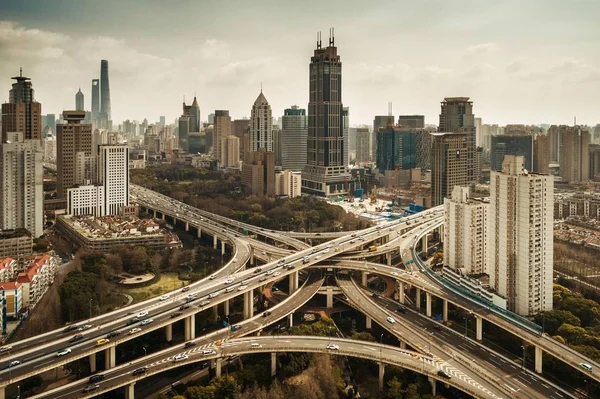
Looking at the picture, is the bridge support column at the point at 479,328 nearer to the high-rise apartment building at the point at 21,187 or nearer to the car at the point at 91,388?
the car at the point at 91,388

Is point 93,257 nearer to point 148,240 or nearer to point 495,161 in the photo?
point 148,240

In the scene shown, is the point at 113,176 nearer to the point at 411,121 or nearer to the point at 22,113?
the point at 22,113

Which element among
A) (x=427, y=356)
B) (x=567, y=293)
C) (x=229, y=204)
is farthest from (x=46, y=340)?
(x=229, y=204)

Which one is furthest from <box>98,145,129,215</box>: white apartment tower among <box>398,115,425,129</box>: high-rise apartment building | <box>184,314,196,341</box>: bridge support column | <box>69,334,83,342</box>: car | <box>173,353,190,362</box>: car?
<box>398,115,425,129</box>: high-rise apartment building

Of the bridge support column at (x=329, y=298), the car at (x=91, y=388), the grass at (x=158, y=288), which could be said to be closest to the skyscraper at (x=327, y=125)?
the grass at (x=158, y=288)

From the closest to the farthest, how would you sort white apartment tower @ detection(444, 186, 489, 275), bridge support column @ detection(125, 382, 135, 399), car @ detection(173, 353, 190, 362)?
bridge support column @ detection(125, 382, 135, 399) < car @ detection(173, 353, 190, 362) < white apartment tower @ detection(444, 186, 489, 275)

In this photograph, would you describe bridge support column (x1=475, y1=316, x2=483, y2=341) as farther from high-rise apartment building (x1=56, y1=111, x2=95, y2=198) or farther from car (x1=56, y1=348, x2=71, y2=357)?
high-rise apartment building (x1=56, y1=111, x2=95, y2=198)
